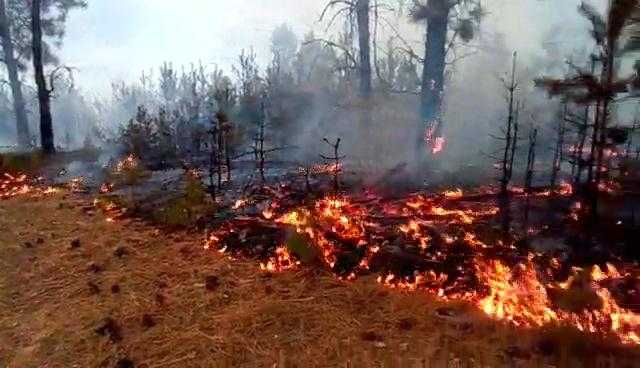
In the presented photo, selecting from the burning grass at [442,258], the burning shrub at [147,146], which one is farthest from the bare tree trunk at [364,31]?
the burning grass at [442,258]

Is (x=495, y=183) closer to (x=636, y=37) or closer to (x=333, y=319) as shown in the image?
(x=636, y=37)

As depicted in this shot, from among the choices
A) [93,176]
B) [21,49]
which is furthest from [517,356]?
[21,49]

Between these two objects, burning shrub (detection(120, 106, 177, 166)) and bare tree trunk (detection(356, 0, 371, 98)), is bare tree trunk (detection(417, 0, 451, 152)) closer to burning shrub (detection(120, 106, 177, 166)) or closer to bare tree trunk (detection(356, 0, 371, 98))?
bare tree trunk (detection(356, 0, 371, 98))

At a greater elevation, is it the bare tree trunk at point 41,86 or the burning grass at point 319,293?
the bare tree trunk at point 41,86

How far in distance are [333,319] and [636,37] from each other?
14.4ft

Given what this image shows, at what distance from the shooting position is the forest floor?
3.71 meters

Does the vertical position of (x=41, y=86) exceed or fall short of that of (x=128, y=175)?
it exceeds it

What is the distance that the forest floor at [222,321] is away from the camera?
12.2 ft

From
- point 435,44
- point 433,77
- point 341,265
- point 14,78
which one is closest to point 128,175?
point 341,265

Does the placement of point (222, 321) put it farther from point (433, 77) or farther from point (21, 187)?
point (433, 77)

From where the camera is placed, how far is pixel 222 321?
169 inches

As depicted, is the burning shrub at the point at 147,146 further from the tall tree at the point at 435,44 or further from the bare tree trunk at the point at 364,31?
the tall tree at the point at 435,44

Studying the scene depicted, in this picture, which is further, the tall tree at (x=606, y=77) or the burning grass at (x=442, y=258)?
the tall tree at (x=606, y=77)

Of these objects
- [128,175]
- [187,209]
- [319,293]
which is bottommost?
[319,293]
